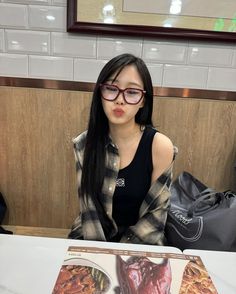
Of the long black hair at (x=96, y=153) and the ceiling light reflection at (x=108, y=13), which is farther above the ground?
the ceiling light reflection at (x=108, y=13)

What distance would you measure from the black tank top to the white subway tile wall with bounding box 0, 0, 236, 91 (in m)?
0.45

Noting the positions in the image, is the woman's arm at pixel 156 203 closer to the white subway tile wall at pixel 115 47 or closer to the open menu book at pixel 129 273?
the open menu book at pixel 129 273

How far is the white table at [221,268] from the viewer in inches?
22.2

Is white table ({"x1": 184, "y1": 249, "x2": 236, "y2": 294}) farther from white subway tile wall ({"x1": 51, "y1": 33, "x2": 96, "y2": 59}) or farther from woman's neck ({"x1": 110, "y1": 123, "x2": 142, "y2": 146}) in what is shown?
white subway tile wall ({"x1": 51, "y1": 33, "x2": 96, "y2": 59})

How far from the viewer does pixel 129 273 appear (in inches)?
21.8

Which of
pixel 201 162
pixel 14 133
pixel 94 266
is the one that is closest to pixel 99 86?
pixel 94 266

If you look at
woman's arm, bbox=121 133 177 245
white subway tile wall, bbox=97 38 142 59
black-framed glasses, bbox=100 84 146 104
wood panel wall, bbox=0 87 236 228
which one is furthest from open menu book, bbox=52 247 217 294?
white subway tile wall, bbox=97 38 142 59

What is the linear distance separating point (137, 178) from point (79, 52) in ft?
2.22

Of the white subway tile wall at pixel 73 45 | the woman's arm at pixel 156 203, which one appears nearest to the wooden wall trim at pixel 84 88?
the white subway tile wall at pixel 73 45

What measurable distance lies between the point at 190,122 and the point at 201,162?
0.73 ft

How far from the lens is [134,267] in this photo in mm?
574

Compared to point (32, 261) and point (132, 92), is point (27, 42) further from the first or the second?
point (32, 261)

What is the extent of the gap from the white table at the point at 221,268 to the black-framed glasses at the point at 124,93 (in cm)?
49

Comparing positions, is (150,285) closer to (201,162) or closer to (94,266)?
(94,266)
